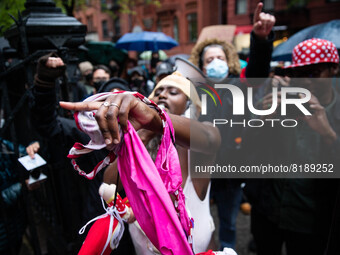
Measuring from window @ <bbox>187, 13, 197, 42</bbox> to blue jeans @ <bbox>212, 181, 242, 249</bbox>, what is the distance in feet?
68.7

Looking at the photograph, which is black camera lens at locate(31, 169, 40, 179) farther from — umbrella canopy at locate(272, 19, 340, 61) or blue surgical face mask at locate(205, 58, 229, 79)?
umbrella canopy at locate(272, 19, 340, 61)

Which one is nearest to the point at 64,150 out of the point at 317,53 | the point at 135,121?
the point at 135,121

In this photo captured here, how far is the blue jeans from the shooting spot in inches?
116

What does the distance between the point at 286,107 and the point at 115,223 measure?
1578 mm

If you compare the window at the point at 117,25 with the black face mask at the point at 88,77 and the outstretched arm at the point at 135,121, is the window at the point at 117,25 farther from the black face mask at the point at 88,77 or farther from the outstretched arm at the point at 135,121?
the outstretched arm at the point at 135,121

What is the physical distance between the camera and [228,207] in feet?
9.84

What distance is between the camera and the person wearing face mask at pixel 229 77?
6.85 ft

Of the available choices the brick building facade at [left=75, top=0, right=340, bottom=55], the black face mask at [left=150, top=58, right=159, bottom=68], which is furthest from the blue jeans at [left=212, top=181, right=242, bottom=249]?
the brick building facade at [left=75, top=0, right=340, bottom=55]

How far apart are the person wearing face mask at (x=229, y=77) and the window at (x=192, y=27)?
20.5 m

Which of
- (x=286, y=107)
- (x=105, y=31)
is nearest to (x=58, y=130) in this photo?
(x=286, y=107)

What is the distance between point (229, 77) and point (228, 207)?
1.48m

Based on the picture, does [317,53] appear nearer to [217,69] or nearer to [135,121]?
[217,69]

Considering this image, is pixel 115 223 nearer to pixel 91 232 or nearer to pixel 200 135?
pixel 91 232

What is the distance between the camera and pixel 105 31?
29312 millimetres
